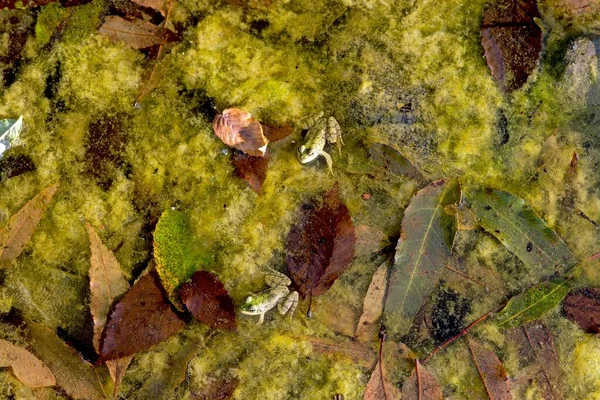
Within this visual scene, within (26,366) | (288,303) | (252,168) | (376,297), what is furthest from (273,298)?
(26,366)

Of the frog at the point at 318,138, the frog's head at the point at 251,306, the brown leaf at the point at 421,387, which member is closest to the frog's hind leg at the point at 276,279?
the frog's head at the point at 251,306

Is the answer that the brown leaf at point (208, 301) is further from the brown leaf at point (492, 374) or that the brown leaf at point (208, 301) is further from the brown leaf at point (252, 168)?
the brown leaf at point (492, 374)

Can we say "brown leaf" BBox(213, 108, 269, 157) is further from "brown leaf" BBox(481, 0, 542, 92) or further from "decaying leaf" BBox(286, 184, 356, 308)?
"brown leaf" BBox(481, 0, 542, 92)

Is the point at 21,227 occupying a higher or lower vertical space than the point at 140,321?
higher

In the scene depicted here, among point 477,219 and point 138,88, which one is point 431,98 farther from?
point 138,88

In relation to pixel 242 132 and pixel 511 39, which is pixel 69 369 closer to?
pixel 242 132

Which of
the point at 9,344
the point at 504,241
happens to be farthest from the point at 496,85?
the point at 9,344
